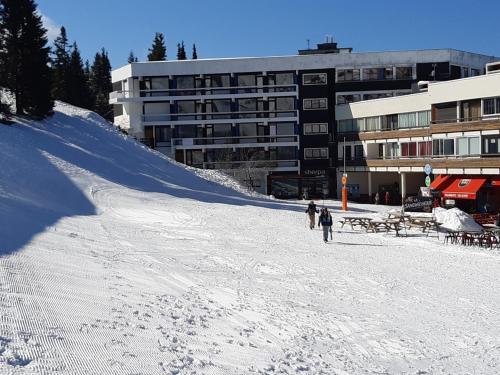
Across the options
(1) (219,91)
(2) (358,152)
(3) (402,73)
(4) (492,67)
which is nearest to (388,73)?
(3) (402,73)

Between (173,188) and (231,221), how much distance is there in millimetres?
11194

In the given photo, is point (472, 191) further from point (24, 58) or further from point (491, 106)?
point (24, 58)

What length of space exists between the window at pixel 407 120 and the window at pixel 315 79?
505 inches

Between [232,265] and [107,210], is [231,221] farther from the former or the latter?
[232,265]

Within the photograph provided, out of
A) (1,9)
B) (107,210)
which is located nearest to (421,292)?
(107,210)

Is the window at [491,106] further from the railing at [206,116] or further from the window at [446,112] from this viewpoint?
the railing at [206,116]

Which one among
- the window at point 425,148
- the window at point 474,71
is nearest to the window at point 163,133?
the window at point 425,148

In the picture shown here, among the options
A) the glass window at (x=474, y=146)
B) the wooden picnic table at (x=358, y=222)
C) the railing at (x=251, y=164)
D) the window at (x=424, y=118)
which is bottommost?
the wooden picnic table at (x=358, y=222)

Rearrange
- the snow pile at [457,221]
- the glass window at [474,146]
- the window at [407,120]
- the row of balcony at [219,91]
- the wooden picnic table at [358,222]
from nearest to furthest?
the snow pile at [457,221]
the wooden picnic table at [358,222]
the glass window at [474,146]
the window at [407,120]
the row of balcony at [219,91]

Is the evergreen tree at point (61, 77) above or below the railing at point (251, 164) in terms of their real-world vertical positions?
above

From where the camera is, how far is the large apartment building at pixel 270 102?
6128 centimetres

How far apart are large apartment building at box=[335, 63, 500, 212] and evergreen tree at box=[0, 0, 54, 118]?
99.7 ft

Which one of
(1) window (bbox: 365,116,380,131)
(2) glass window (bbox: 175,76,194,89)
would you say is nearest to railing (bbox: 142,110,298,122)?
(2) glass window (bbox: 175,76,194,89)

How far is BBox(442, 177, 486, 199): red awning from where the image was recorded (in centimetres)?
4028
